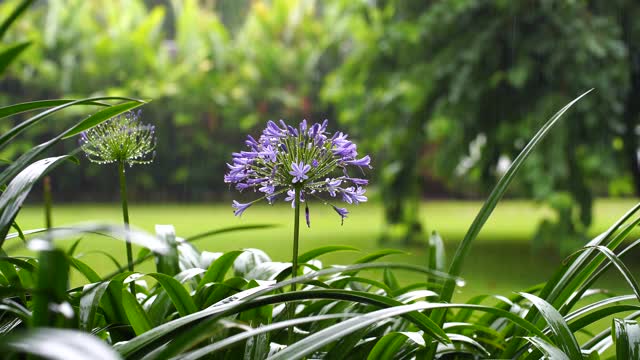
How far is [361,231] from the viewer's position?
851cm

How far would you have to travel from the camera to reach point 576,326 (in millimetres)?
1205

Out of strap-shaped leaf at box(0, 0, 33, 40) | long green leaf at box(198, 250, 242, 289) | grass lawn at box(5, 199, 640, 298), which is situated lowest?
grass lawn at box(5, 199, 640, 298)

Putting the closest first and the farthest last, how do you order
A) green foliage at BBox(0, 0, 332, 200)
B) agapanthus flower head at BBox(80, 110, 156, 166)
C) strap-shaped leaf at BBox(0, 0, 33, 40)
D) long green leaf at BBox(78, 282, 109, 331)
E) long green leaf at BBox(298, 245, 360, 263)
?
1. strap-shaped leaf at BBox(0, 0, 33, 40)
2. long green leaf at BBox(78, 282, 109, 331)
3. agapanthus flower head at BBox(80, 110, 156, 166)
4. long green leaf at BBox(298, 245, 360, 263)
5. green foliage at BBox(0, 0, 332, 200)

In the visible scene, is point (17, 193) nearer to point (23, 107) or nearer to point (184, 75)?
point (23, 107)

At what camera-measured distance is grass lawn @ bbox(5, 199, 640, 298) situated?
5273 mm

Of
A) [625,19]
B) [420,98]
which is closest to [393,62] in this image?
[420,98]

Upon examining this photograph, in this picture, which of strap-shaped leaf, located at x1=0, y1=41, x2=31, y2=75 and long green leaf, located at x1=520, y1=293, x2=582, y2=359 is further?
long green leaf, located at x1=520, y1=293, x2=582, y2=359

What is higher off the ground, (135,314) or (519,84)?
(519,84)

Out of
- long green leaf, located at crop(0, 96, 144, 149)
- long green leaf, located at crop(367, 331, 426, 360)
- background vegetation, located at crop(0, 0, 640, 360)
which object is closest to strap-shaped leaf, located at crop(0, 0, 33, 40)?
background vegetation, located at crop(0, 0, 640, 360)

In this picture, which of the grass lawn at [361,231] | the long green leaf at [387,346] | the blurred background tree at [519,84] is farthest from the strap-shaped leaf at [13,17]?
the blurred background tree at [519,84]

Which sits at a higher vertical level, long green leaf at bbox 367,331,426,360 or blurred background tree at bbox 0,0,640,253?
blurred background tree at bbox 0,0,640,253

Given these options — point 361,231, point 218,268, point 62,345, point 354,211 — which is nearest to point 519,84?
point 361,231

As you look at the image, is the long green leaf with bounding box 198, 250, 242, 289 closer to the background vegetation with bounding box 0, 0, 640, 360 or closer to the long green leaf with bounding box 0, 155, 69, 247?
the background vegetation with bounding box 0, 0, 640, 360

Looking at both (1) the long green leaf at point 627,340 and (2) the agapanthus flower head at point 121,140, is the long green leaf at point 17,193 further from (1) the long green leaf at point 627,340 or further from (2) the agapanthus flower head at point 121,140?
(1) the long green leaf at point 627,340
